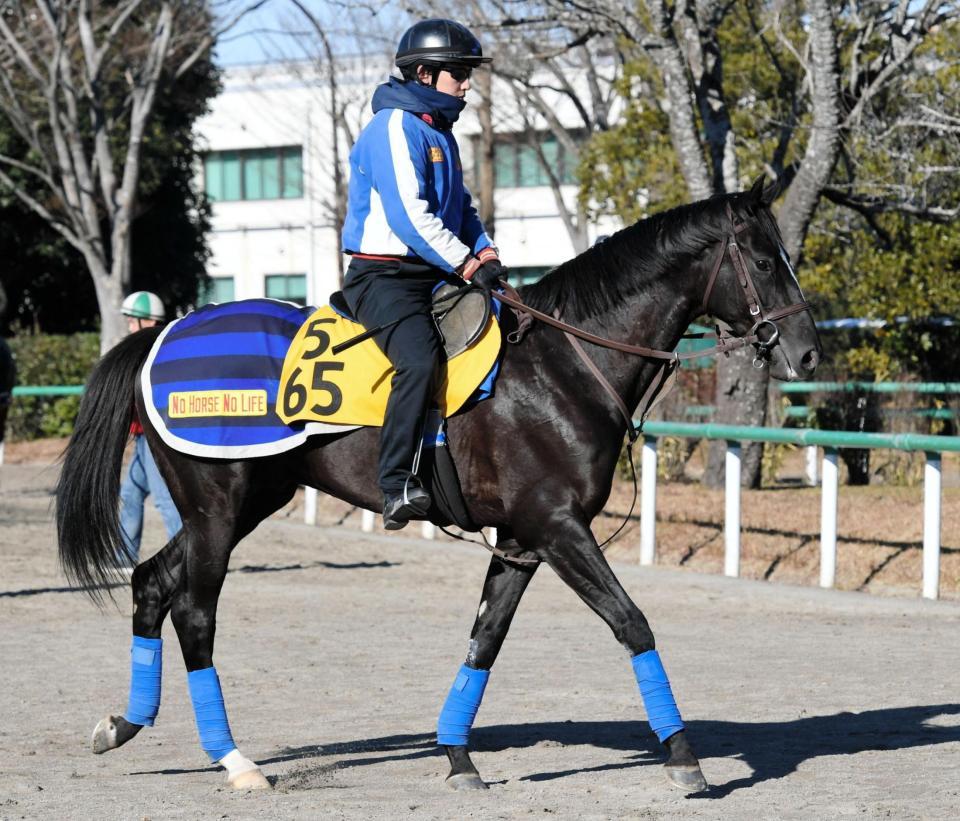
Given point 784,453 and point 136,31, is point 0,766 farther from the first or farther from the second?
point 136,31

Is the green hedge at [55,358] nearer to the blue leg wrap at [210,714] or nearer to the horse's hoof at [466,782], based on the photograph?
the blue leg wrap at [210,714]

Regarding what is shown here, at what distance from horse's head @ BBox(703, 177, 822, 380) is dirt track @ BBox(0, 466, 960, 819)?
1661 millimetres

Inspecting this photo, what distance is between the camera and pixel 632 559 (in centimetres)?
1370

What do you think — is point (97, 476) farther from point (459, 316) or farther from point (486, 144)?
point (486, 144)

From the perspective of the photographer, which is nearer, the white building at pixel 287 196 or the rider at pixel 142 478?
the rider at pixel 142 478

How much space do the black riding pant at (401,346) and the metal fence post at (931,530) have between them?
6.07 metres

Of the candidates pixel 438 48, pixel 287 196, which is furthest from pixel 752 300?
pixel 287 196

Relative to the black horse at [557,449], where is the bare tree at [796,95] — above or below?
above

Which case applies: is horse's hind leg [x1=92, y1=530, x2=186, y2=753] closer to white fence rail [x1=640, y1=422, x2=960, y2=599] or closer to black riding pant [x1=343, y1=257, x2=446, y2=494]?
black riding pant [x1=343, y1=257, x2=446, y2=494]

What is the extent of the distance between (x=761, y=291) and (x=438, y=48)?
159 centimetres

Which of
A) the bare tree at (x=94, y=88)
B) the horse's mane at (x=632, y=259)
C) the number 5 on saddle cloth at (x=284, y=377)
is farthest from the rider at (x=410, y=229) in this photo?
the bare tree at (x=94, y=88)

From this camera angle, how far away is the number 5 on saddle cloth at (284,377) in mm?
Result: 6098

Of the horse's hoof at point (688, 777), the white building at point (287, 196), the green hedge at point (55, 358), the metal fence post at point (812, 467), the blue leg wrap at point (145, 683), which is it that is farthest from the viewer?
the white building at point (287, 196)

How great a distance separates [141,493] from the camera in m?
11.6
